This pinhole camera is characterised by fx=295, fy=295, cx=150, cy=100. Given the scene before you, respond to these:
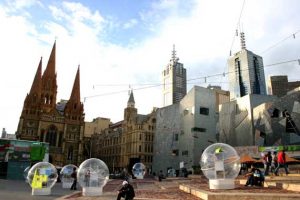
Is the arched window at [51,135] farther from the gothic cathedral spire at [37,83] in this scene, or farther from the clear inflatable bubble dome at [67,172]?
the clear inflatable bubble dome at [67,172]

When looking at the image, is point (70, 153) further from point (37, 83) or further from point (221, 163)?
point (221, 163)

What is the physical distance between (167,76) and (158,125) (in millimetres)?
A: 99314

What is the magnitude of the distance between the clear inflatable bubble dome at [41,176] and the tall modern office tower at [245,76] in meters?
89.2

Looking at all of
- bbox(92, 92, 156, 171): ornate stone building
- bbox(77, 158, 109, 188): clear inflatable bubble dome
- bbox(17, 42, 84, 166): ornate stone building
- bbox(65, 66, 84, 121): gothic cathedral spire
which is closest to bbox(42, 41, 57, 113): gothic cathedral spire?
bbox(17, 42, 84, 166): ornate stone building

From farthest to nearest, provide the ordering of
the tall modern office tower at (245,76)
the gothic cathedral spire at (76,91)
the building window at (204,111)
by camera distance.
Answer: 1. the tall modern office tower at (245,76)
2. the gothic cathedral spire at (76,91)
3. the building window at (204,111)

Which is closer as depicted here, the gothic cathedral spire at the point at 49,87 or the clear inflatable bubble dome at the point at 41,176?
the clear inflatable bubble dome at the point at 41,176

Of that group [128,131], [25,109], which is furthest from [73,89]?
[128,131]

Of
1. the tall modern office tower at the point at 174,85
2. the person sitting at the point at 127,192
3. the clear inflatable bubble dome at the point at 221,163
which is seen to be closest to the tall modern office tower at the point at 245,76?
the tall modern office tower at the point at 174,85

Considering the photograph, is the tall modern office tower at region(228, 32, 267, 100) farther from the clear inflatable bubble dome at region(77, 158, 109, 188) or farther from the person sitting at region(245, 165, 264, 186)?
the clear inflatable bubble dome at region(77, 158, 109, 188)

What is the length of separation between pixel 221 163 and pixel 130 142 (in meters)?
70.8

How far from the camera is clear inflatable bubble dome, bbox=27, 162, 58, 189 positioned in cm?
1722

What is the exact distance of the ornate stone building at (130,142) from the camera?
261 feet

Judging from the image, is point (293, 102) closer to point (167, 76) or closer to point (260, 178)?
point (260, 178)

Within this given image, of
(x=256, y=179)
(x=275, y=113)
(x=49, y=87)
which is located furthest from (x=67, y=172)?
(x=49, y=87)
